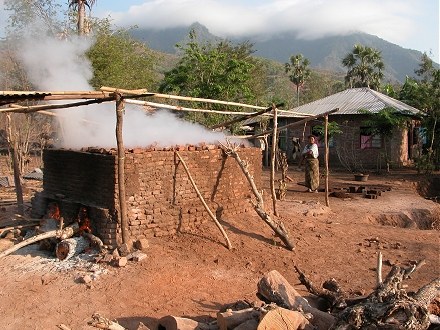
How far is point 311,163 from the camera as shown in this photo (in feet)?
40.9

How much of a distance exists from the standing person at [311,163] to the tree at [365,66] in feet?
96.4

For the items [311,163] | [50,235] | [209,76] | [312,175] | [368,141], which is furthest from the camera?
[368,141]

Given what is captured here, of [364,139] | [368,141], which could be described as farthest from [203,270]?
[364,139]

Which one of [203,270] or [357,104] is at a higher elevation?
[357,104]

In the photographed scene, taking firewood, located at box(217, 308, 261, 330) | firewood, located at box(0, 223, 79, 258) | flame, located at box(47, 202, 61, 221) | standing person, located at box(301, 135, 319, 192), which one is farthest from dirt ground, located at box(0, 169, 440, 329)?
standing person, located at box(301, 135, 319, 192)

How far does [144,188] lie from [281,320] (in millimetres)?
3483

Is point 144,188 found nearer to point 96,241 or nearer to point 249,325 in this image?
point 96,241

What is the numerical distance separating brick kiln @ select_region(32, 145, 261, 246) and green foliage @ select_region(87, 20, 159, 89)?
8.59 metres

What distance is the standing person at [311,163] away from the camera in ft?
40.0

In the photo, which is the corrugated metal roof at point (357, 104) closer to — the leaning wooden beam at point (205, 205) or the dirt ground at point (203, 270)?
the dirt ground at point (203, 270)

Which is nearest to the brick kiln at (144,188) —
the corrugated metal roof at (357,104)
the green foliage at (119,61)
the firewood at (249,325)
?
the firewood at (249,325)

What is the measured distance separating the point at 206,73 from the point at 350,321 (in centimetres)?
1676

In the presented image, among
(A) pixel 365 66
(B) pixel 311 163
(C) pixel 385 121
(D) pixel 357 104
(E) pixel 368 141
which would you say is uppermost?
(A) pixel 365 66

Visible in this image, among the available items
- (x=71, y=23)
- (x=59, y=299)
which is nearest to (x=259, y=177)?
(x=59, y=299)
